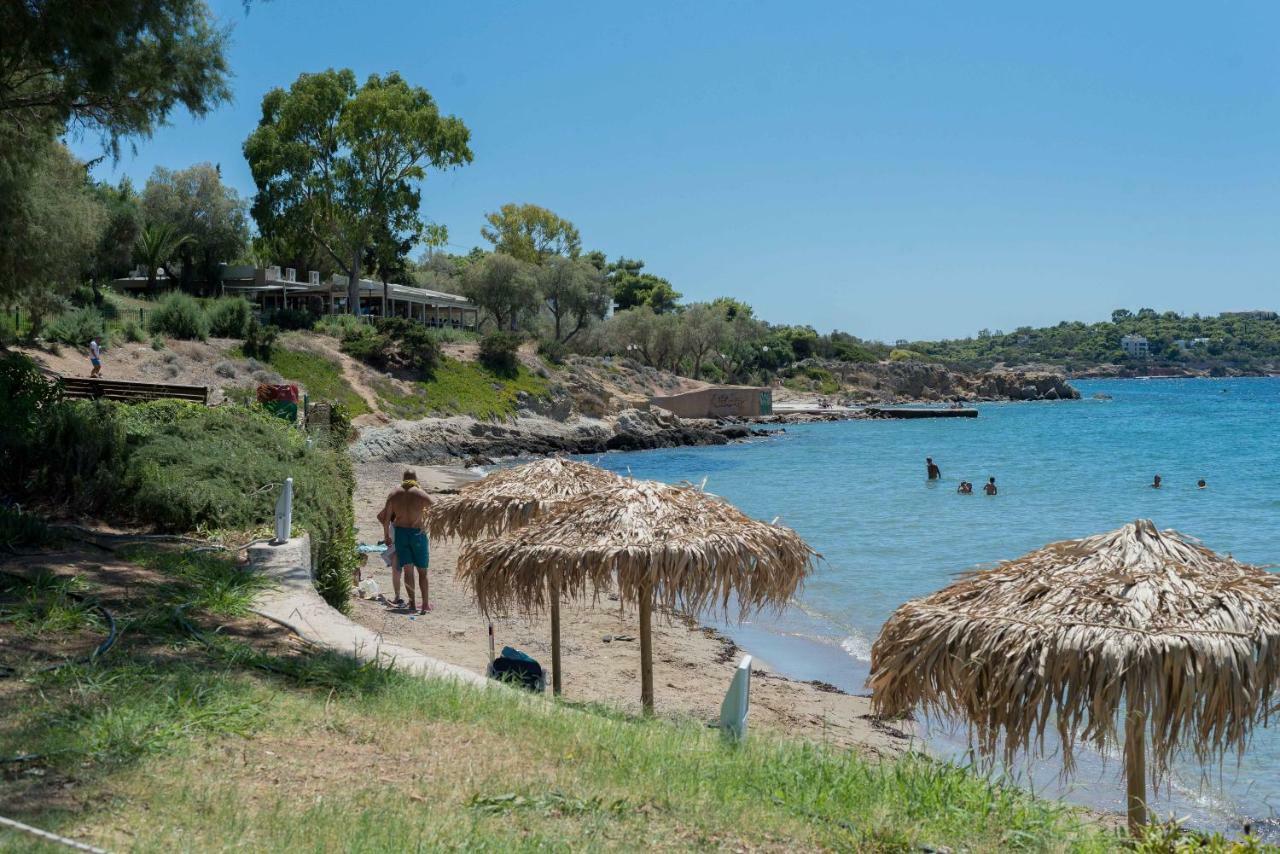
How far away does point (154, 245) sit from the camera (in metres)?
47.2

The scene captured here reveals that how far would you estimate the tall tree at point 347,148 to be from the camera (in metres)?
46.6

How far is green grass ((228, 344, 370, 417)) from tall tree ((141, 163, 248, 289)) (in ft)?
41.6

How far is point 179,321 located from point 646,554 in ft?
123

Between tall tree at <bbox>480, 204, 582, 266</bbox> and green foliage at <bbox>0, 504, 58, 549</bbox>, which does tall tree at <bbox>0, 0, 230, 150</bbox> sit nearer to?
green foliage at <bbox>0, 504, 58, 549</bbox>

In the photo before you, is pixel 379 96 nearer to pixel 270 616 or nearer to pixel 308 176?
pixel 308 176

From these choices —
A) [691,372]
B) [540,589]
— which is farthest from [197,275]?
[540,589]

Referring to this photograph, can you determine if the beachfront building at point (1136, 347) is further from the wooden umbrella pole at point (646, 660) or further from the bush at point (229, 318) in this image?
the wooden umbrella pole at point (646, 660)

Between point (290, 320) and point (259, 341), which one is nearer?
point (259, 341)

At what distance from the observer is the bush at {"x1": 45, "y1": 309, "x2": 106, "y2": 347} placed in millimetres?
33375

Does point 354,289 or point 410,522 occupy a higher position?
point 354,289

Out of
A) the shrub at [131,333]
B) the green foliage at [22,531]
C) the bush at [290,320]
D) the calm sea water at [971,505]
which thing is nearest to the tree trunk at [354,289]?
the bush at [290,320]

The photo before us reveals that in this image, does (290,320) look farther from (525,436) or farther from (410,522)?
(410,522)

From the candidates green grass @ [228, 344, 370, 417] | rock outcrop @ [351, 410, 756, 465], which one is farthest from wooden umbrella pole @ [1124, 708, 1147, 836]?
green grass @ [228, 344, 370, 417]

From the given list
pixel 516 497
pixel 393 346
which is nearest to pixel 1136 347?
pixel 393 346
